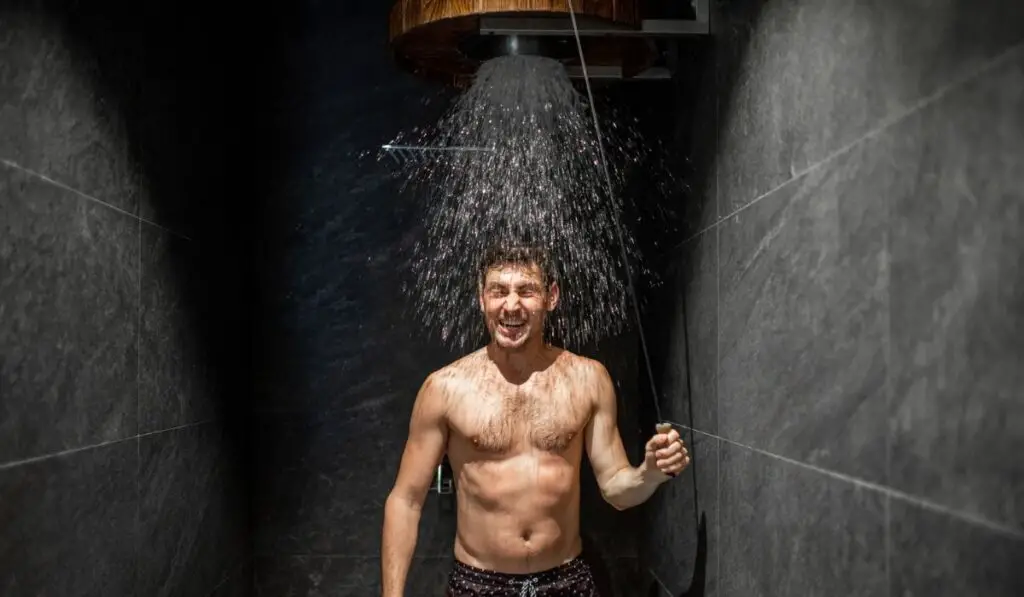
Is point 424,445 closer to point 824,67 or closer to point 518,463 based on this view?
point 518,463

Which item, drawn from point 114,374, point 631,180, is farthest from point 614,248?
point 114,374

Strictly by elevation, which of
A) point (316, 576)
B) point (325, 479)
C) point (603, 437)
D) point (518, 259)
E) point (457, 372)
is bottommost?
point (316, 576)

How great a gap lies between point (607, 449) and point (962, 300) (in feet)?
4.36

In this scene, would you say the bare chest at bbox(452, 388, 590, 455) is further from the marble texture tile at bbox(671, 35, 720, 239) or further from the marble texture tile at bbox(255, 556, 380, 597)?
the marble texture tile at bbox(255, 556, 380, 597)

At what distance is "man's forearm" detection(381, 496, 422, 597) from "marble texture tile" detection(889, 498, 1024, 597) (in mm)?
1310

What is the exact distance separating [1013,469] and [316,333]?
2.32 metres

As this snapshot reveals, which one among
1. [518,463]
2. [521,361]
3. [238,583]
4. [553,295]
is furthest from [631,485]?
[238,583]

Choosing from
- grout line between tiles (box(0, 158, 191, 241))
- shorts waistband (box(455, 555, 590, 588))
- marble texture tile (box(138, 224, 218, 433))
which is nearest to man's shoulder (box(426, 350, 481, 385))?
shorts waistband (box(455, 555, 590, 588))

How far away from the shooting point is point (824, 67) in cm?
156

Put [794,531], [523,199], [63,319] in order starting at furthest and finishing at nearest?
[523,199] → [63,319] → [794,531]

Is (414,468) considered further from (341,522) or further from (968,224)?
(968,224)

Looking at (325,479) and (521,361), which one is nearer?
(521,361)

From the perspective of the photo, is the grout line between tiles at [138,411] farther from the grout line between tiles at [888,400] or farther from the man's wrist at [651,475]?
the grout line between tiles at [888,400]

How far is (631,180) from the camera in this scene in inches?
115
